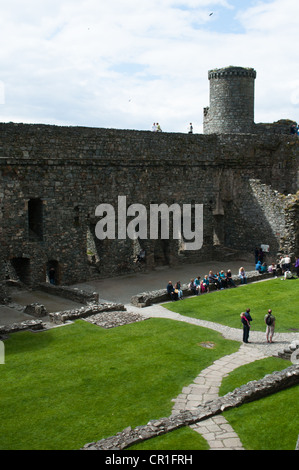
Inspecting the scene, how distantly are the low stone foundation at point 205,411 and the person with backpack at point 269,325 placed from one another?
269cm

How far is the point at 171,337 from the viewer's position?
1608 centimetres

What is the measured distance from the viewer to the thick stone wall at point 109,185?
22.2 meters

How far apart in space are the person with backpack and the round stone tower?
2075 cm

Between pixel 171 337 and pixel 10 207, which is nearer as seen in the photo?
pixel 171 337

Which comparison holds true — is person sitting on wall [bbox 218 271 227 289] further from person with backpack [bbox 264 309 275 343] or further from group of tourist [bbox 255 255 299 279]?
person with backpack [bbox 264 309 275 343]

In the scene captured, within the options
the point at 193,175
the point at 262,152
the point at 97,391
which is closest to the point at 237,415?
the point at 97,391

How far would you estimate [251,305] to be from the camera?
776 inches

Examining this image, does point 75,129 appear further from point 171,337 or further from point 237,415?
point 237,415

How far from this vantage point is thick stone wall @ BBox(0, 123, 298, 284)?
73.0 feet

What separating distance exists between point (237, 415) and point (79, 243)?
14.8 meters

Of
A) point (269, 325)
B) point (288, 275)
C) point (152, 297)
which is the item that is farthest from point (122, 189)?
point (269, 325)

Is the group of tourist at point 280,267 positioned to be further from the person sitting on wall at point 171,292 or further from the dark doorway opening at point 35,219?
the dark doorway opening at point 35,219

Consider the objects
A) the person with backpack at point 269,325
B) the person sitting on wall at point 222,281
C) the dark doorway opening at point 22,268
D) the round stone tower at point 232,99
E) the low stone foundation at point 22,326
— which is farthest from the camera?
the round stone tower at point 232,99

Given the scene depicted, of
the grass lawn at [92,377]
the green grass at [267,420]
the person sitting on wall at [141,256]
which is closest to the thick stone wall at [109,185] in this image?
the person sitting on wall at [141,256]
